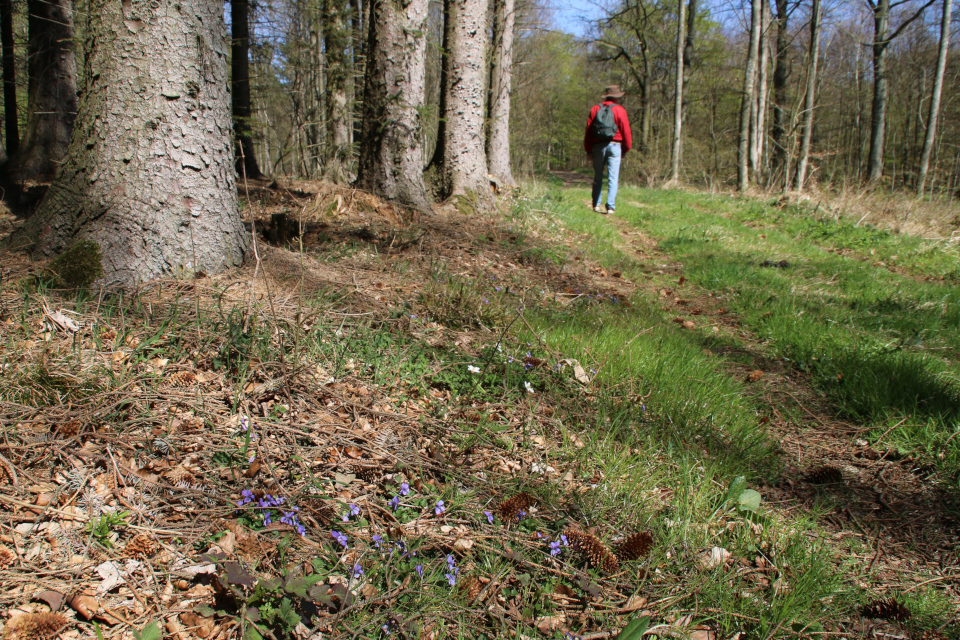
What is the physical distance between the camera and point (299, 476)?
191cm

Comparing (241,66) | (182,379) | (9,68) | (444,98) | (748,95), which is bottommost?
(182,379)

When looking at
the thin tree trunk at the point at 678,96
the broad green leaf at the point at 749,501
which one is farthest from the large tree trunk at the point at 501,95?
the broad green leaf at the point at 749,501

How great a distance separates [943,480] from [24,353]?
402cm

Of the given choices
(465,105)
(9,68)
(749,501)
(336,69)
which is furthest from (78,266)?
(9,68)

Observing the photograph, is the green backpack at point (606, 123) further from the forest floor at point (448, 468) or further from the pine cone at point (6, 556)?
the pine cone at point (6, 556)

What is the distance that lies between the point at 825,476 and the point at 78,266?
3.87 metres

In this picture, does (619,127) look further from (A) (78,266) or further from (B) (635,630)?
(B) (635,630)

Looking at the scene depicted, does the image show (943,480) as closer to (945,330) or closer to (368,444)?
(945,330)

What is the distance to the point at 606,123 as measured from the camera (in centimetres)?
888

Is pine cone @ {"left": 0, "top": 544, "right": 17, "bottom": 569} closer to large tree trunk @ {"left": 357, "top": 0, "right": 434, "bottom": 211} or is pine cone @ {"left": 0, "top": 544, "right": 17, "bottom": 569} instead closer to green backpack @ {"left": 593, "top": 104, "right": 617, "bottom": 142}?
large tree trunk @ {"left": 357, "top": 0, "right": 434, "bottom": 211}

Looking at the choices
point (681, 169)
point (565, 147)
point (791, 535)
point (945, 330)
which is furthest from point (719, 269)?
point (565, 147)

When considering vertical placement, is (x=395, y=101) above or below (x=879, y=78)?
below

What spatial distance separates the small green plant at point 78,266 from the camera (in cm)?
269

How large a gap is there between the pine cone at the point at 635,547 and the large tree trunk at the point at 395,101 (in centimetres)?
475
